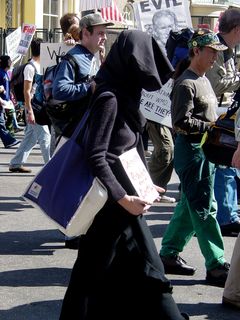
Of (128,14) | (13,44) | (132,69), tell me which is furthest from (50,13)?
(132,69)

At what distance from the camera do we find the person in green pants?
17.3 feet

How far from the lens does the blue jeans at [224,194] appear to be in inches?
278

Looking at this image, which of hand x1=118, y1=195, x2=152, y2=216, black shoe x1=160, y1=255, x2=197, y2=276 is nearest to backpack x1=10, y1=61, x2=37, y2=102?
black shoe x1=160, y1=255, x2=197, y2=276

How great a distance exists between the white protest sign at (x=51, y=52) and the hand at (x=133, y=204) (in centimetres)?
369

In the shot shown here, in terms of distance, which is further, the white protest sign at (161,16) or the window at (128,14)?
the window at (128,14)

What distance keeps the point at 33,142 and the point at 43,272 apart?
4649mm

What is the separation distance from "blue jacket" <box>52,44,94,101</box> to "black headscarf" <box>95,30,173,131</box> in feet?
6.03

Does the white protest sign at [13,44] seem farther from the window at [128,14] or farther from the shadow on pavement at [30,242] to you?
the window at [128,14]

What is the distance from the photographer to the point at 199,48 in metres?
5.47

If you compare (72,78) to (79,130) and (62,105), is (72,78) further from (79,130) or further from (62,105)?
(79,130)

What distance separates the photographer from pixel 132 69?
3799mm

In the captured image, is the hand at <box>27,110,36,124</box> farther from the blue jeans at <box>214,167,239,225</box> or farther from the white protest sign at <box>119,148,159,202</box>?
the white protest sign at <box>119,148,159,202</box>

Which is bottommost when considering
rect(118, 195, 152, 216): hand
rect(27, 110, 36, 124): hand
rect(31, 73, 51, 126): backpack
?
rect(27, 110, 36, 124): hand

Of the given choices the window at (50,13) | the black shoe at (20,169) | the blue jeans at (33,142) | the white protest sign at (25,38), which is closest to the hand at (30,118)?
the blue jeans at (33,142)
